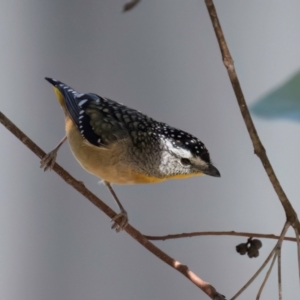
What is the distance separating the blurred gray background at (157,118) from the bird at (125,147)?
0.60 m

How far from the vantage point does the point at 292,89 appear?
930 millimetres

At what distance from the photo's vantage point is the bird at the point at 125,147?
104 centimetres

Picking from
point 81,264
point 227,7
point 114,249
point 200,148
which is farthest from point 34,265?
point 227,7

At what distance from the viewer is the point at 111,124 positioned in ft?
3.86

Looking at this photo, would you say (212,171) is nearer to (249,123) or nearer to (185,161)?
(185,161)

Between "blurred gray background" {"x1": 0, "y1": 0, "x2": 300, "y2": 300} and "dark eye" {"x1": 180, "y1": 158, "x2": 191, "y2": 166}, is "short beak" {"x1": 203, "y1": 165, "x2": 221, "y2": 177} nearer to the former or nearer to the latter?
"dark eye" {"x1": 180, "y1": 158, "x2": 191, "y2": 166}

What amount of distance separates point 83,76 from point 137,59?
0.20 meters

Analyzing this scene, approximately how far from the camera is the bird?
104cm

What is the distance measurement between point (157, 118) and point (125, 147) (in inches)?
26.9

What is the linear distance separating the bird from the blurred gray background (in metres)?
0.60

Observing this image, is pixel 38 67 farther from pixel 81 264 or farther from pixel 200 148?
pixel 200 148

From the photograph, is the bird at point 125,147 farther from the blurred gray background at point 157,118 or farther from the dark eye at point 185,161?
the blurred gray background at point 157,118

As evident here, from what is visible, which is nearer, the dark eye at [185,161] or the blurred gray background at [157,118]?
the dark eye at [185,161]

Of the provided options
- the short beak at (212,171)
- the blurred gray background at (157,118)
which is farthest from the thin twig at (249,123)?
the blurred gray background at (157,118)
